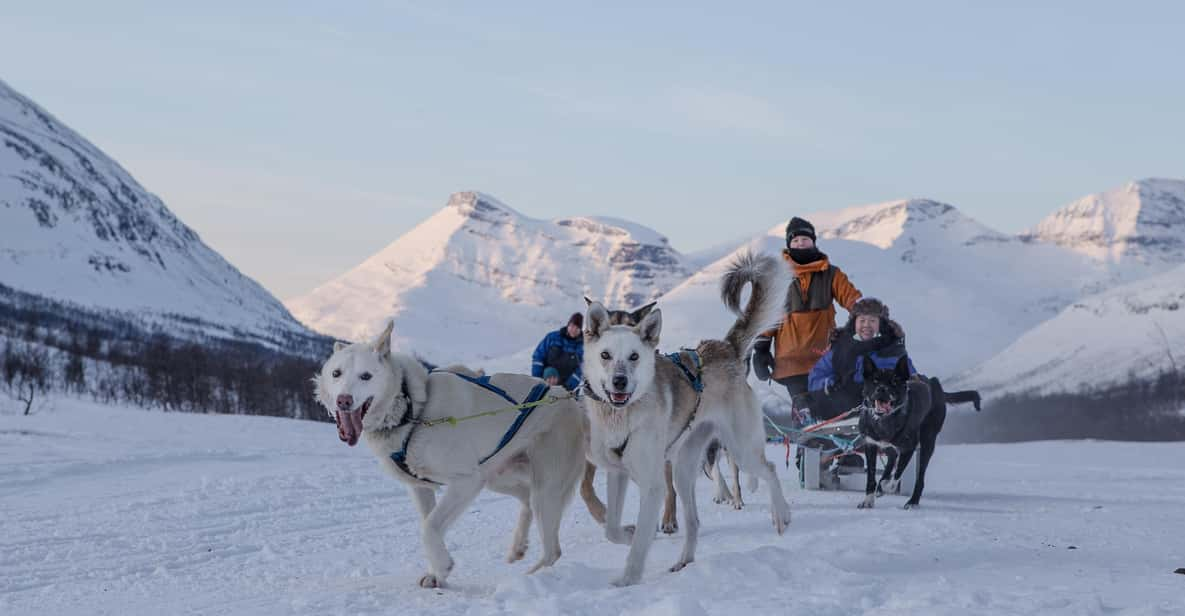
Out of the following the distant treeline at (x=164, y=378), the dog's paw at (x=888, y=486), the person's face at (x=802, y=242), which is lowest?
the dog's paw at (x=888, y=486)

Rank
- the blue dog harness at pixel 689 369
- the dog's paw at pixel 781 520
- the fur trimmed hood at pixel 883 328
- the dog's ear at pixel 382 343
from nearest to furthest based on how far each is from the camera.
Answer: the dog's ear at pixel 382 343 → the blue dog harness at pixel 689 369 → the dog's paw at pixel 781 520 → the fur trimmed hood at pixel 883 328

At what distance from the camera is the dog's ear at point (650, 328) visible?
6.66 metres

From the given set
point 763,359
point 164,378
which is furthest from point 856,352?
point 164,378

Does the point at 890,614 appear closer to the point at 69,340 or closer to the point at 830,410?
the point at 830,410

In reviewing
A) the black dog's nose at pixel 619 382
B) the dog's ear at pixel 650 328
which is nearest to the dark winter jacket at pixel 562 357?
the dog's ear at pixel 650 328

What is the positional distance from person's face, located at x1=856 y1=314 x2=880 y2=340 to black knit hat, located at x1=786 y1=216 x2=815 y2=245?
973 mm

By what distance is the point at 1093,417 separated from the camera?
15038 cm

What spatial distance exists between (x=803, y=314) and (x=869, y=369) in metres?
1.24

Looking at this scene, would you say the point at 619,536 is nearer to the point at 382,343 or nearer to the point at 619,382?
the point at 619,382

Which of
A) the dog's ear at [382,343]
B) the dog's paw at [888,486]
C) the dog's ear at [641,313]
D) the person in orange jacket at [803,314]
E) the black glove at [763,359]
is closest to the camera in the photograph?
the dog's ear at [382,343]

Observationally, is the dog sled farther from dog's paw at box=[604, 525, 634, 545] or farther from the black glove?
dog's paw at box=[604, 525, 634, 545]

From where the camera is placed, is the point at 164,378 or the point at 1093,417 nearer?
the point at 164,378

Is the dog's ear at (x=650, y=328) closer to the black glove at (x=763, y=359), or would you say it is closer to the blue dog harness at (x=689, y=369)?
the blue dog harness at (x=689, y=369)

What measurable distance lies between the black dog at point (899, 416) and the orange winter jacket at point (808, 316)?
36.0 inches
